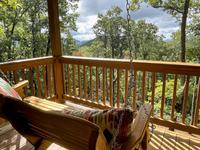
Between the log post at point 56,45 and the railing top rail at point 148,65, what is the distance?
346 mm

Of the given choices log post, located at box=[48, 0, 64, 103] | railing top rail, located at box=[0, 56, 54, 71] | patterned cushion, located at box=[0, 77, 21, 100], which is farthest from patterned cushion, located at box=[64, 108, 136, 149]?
log post, located at box=[48, 0, 64, 103]

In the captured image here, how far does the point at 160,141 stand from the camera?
8.52ft

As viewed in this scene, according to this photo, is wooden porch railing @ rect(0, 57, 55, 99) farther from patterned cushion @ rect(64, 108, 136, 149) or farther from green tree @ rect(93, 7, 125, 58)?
green tree @ rect(93, 7, 125, 58)

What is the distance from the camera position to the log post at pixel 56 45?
362cm

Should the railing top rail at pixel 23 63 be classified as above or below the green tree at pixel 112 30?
below

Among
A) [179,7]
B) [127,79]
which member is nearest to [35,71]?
[127,79]

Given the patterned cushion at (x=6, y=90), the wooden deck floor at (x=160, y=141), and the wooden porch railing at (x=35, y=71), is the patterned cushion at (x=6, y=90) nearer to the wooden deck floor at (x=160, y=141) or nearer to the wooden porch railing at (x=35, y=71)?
the wooden deck floor at (x=160, y=141)

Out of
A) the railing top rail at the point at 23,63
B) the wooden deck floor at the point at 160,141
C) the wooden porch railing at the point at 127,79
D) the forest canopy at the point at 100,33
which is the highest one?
the forest canopy at the point at 100,33

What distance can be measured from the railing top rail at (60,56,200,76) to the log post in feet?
1.13

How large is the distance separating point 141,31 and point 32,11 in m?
5.05

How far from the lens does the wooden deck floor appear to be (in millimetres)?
2430

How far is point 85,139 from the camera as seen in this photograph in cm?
112

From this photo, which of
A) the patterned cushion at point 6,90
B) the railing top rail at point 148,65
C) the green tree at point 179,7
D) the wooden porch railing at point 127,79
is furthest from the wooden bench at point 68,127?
the green tree at point 179,7

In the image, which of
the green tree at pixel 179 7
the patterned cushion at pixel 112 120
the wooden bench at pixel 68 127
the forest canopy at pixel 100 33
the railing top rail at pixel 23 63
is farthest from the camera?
the forest canopy at pixel 100 33
